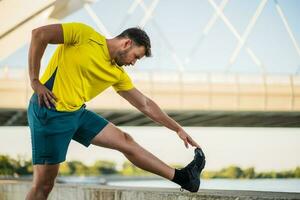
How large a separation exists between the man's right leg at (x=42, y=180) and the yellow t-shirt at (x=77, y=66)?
42 cm

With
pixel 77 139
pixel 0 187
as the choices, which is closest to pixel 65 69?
pixel 77 139

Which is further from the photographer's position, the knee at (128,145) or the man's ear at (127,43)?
the knee at (128,145)

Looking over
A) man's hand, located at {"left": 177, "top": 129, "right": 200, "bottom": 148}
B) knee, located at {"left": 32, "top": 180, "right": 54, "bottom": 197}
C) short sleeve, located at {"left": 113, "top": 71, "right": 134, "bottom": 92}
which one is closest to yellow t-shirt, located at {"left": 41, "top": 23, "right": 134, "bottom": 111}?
short sleeve, located at {"left": 113, "top": 71, "right": 134, "bottom": 92}

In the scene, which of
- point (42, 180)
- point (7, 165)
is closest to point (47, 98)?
point (42, 180)

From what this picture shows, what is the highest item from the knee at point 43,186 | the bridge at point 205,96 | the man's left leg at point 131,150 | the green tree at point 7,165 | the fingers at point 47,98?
the fingers at point 47,98

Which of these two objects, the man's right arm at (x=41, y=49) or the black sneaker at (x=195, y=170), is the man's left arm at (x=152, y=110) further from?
the man's right arm at (x=41, y=49)

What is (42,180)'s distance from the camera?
3549 mm

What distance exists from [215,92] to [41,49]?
92.4 ft

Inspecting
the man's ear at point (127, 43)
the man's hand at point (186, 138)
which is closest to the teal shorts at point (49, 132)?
the man's ear at point (127, 43)

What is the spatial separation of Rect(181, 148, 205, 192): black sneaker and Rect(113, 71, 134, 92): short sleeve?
2.44 feet

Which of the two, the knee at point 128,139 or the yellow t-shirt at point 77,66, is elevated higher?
the yellow t-shirt at point 77,66

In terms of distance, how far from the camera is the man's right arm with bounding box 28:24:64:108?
331 cm

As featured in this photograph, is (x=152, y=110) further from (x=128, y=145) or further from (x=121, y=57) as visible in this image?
(x=121, y=57)

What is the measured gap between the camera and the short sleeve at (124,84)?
385 centimetres
